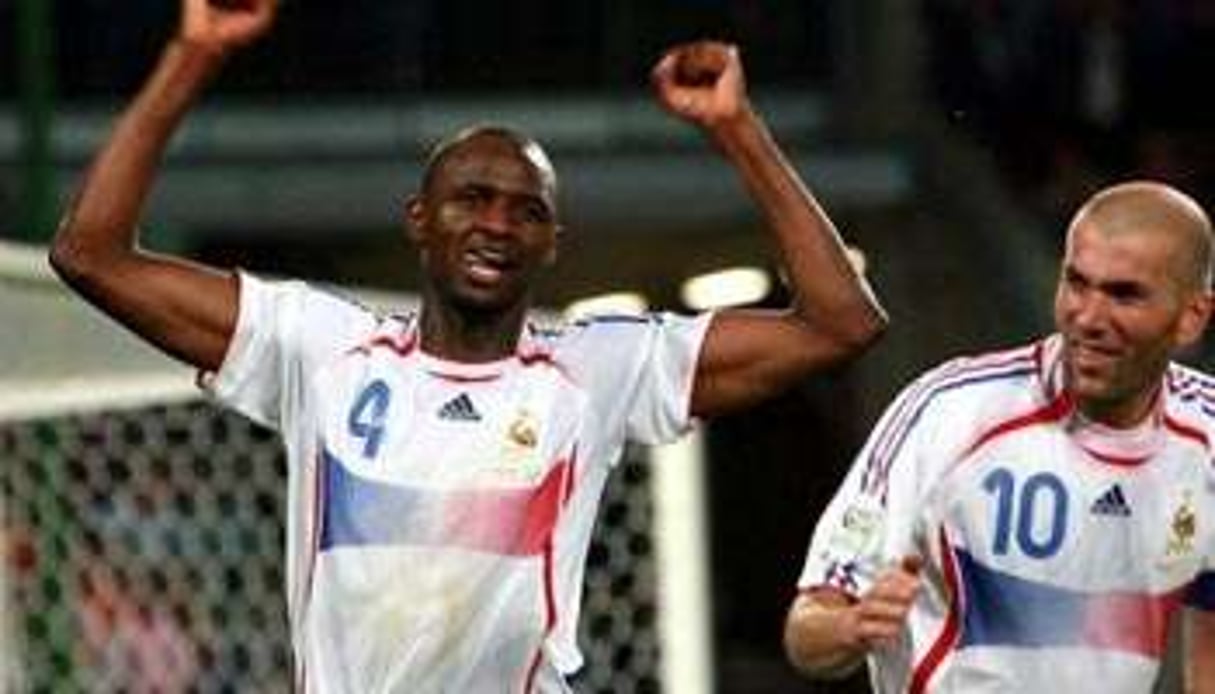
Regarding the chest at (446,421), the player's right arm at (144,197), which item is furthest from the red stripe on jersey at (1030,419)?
the player's right arm at (144,197)

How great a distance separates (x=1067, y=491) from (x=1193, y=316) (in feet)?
1.09

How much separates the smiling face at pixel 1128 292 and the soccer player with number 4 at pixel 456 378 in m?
0.33

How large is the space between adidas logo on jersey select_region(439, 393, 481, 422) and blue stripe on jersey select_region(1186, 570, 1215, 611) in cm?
114

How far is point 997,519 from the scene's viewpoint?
636cm

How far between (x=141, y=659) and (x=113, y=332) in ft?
2.77

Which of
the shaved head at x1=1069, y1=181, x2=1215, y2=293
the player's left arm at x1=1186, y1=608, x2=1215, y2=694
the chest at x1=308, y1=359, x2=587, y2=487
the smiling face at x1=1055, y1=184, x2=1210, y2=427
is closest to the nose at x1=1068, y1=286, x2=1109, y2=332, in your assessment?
the smiling face at x1=1055, y1=184, x2=1210, y2=427

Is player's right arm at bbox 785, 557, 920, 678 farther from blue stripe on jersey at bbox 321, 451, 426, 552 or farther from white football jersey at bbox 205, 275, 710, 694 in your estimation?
blue stripe on jersey at bbox 321, 451, 426, 552

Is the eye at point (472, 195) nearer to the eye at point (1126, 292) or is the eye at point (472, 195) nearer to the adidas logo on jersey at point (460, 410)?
the adidas logo on jersey at point (460, 410)

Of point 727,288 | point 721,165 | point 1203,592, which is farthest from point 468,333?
point 727,288

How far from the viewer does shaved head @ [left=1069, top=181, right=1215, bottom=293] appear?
20.6ft

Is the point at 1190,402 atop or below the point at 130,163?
below

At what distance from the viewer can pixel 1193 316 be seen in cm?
634

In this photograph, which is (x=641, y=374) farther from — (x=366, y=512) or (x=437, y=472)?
(x=366, y=512)

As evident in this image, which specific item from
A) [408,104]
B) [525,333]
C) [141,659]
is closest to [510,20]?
[408,104]
